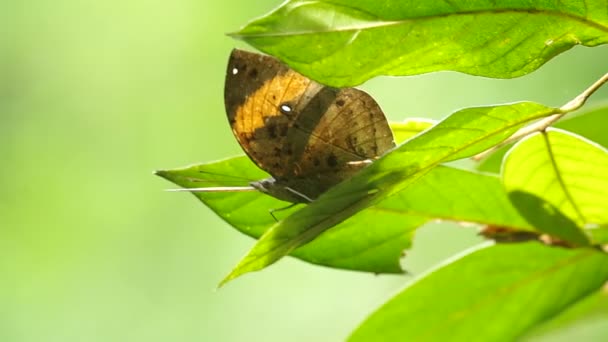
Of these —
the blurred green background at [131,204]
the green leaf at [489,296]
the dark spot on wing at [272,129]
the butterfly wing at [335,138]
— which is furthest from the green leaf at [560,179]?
the blurred green background at [131,204]

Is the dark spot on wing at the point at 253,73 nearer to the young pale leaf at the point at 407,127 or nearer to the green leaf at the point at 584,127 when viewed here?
the young pale leaf at the point at 407,127

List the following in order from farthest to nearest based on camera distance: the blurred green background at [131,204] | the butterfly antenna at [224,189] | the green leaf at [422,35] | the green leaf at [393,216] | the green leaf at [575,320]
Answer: the blurred green background at [131,204], the green leaf at [575,320], the green leaf at [393,216], the butterfly antenna at [224,189], the green leaf at [422,35]

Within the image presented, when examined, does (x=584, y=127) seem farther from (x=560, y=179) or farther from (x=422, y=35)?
(x=422, y=35)

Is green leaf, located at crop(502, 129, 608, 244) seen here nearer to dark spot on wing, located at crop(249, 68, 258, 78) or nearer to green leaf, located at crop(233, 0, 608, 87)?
green leaf, located at crop(233, 0, 608, 87)

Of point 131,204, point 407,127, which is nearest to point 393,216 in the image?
point 407,127

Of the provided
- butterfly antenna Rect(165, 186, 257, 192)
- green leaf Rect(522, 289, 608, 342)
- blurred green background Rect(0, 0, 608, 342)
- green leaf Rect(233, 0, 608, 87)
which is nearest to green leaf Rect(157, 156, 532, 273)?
butterfly antenna Rect(165, 186, 257, 192)

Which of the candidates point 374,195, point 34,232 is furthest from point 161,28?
point 374,195
